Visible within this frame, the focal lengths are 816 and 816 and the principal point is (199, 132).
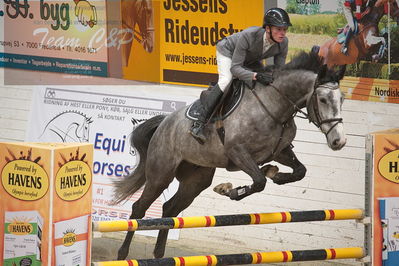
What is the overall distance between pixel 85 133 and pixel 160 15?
57.1 inches

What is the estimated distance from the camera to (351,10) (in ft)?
21.5

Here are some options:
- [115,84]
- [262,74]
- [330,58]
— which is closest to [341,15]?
[330,58]

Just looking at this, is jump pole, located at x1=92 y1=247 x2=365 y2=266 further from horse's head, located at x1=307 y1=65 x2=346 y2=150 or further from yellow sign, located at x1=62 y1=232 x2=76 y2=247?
horse's head, located at x1=307 y1=65 x2=346 y2=150

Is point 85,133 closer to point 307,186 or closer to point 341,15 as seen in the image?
point 307,186

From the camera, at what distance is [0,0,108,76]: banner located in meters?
8.23

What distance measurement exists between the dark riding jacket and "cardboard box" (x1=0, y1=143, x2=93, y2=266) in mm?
1297

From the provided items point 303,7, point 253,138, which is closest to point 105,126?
point 303,7

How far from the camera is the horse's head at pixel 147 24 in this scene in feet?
25.4

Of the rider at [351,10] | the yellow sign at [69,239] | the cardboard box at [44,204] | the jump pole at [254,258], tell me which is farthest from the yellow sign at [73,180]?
the rider at [351,10]

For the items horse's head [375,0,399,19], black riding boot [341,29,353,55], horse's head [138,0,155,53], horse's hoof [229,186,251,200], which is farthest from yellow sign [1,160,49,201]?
horse's head [138,0,155,53]

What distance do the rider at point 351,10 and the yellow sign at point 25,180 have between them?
3.09 m

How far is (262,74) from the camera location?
545 cm

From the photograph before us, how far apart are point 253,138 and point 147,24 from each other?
2.73 m

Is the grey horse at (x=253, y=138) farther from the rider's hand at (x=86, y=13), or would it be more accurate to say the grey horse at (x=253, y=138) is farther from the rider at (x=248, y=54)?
the rider's hand at (x=86, y=13)
